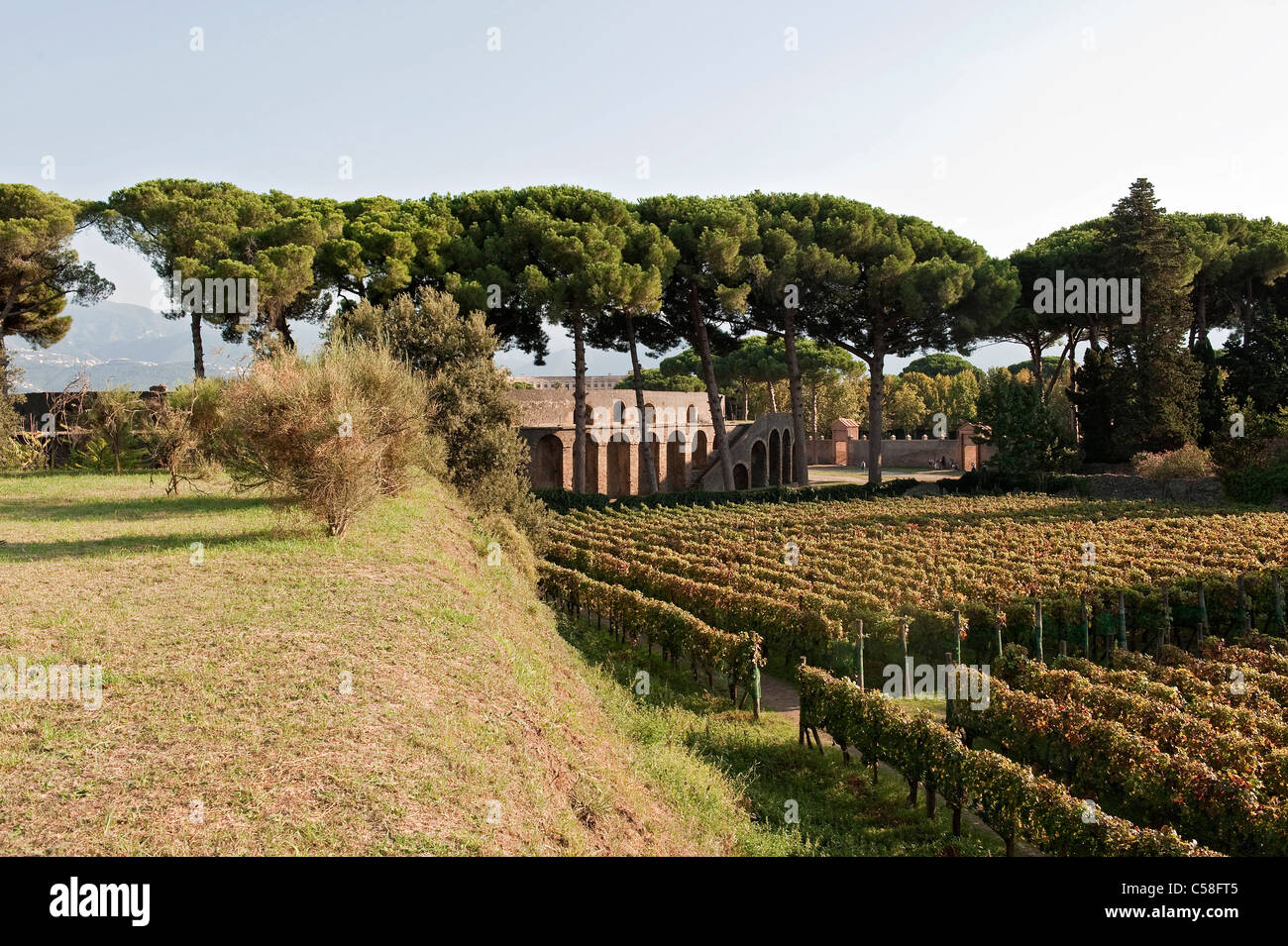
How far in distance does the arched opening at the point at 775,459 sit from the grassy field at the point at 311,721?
37054 millimetres

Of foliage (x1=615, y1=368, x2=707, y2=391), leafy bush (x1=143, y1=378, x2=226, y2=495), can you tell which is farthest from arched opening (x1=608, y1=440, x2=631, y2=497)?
foliage (x1=615, y1=368, x2=707, y2=391)

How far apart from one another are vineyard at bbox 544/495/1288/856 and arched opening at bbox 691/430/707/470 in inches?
657

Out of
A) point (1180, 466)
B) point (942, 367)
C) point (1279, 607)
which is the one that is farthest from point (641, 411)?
point (942, 367)

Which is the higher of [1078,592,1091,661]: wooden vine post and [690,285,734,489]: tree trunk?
[690,285,734,489]: tree trunk

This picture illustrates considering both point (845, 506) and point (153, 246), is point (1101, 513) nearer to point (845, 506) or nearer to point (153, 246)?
point (845, 506)

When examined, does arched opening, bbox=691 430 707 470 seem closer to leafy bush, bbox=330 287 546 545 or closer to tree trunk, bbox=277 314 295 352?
tree trunk, bbox=277 314 295 352

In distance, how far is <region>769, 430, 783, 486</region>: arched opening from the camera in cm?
5012

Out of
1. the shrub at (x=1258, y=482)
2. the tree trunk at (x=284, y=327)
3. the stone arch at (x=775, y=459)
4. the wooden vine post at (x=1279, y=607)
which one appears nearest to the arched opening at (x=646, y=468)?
the stone arch at (x=775, y=459)

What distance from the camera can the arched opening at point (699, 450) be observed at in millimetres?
47094

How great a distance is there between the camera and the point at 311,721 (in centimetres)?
687

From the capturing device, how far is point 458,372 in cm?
2295

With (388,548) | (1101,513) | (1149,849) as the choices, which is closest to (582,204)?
(1101,513)

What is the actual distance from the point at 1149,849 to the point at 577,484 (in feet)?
104
